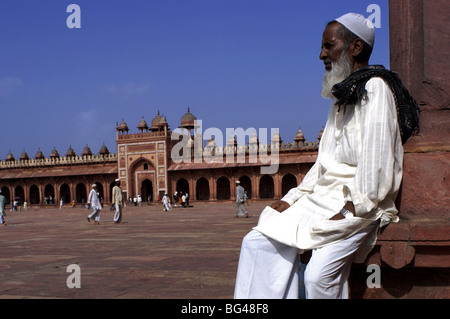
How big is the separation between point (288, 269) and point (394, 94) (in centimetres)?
84

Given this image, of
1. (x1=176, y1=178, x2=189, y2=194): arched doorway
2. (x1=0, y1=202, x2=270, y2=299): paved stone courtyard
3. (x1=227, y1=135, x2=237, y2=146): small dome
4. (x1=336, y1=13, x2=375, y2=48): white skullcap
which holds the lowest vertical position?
(x1=176, y1=178, x2=189, y2=194): arched doorway

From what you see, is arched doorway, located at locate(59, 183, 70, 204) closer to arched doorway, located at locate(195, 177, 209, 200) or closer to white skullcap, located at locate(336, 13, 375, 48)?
arched doorway, located at locate(195, 177, 209, 200)

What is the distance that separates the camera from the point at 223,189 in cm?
3947

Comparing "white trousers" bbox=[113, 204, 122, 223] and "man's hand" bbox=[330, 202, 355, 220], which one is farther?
"white trousers" bbox=[113, 204, 122, 223]

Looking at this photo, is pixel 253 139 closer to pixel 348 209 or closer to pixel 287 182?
pixel 287 182

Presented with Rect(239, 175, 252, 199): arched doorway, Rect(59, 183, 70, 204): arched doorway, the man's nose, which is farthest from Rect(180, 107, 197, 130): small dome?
the man's nose

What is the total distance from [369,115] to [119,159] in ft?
131

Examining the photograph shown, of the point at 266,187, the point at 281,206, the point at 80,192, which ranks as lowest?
the point at 80,192

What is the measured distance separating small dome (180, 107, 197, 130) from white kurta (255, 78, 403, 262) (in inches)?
1635

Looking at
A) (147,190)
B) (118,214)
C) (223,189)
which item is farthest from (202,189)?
(118,214)

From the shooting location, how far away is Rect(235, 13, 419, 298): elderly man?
1906mm
